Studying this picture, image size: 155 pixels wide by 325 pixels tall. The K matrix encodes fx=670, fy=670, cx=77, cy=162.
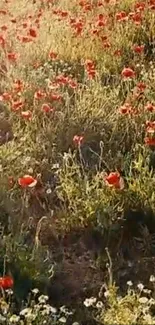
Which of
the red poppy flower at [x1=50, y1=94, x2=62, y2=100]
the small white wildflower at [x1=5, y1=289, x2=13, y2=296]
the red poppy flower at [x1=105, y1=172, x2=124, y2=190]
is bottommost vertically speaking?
the small white wildflower at [x1=5, y1=289, x2=13, y2=296]

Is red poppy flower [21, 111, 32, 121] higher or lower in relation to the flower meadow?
higher

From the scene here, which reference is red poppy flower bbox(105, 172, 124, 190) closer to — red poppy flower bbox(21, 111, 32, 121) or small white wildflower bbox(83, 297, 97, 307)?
small white wildflower bbox(83, 297, 97, 307)

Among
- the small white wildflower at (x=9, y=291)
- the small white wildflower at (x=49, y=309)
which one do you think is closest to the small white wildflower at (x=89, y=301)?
the small white wildflower at (x=49, y=309)

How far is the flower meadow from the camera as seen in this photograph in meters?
2.76

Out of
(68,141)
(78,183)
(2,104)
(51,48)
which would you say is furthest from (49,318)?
(51,48)

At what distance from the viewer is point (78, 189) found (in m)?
3.26

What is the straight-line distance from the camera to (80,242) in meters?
3.15

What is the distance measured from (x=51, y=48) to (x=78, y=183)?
6.77ft

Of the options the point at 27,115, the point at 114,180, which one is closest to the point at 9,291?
the point at 114,180

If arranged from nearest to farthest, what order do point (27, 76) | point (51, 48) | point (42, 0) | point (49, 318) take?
point (49, 318), point (27, 76), point (51, 48), point (42, 0)

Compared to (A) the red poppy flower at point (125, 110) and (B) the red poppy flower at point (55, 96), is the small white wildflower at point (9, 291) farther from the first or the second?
(B) the red poppy flower at point (55, 96)

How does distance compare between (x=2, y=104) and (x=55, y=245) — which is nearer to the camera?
(x=55, y=245)

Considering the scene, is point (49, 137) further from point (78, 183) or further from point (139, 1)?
point (139, 1)

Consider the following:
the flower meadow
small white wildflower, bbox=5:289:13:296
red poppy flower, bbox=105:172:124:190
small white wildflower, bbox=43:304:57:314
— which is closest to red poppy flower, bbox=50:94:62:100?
the flower meadow
